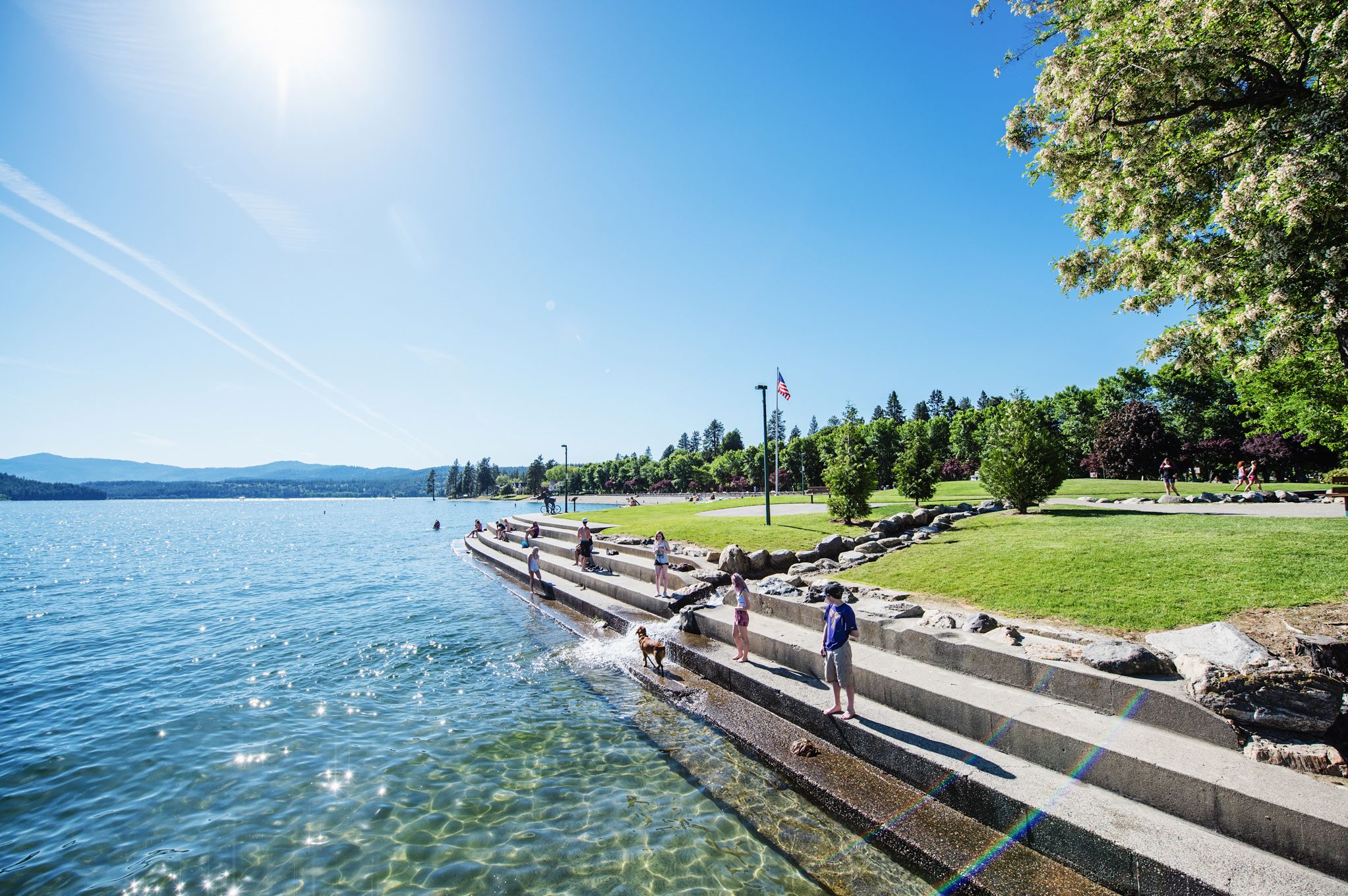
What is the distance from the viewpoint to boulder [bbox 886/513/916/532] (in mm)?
17844

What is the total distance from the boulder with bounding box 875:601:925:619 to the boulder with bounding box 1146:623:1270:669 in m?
3.39

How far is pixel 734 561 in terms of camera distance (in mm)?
16156

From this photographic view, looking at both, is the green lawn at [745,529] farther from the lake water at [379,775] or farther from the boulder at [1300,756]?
the boulder at [1300,756]

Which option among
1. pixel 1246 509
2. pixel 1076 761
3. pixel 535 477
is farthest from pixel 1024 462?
pixel 535 477

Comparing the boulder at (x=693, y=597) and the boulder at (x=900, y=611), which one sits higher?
the boulder at (x=900, y=611)

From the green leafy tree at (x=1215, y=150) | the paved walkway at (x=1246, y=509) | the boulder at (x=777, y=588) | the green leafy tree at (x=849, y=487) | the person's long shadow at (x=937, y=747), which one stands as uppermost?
the green leafy tree at (x=1215, y=150)

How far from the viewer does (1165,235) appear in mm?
9438

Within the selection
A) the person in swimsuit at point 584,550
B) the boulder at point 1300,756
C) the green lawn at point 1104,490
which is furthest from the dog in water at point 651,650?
the green lawn at point 1104,490

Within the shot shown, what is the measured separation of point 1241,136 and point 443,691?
16208 millimetres

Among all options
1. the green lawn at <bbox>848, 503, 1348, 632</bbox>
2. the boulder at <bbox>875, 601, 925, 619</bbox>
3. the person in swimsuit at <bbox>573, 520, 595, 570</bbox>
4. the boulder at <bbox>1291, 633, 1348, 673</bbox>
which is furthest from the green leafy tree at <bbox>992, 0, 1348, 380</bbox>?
the person in swimsuit at <bbox>573, 520, 595, 570</bbox>

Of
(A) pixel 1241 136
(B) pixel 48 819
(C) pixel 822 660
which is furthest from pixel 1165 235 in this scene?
(B) pixel 48 819

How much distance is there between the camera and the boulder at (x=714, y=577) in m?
Result: 15.0

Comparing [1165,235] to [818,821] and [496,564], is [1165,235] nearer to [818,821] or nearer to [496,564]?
[818,821]

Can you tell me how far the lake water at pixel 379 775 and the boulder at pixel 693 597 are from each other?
1.86 metres
